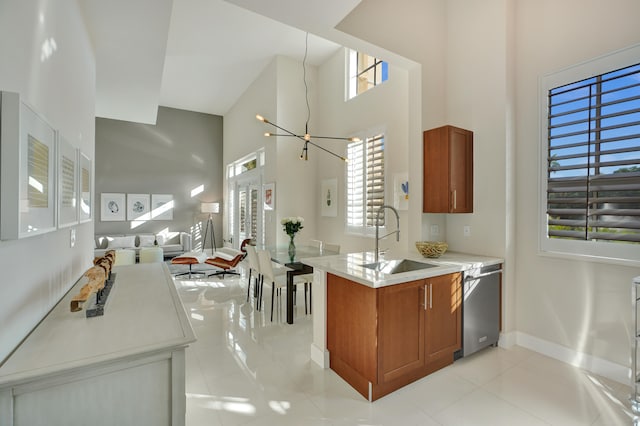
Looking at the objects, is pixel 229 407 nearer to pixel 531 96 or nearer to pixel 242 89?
pixel 531 96

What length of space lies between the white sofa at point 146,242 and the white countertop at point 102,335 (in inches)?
251

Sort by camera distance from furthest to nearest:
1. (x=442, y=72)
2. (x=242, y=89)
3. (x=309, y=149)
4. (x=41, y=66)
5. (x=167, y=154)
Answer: (x=167, y=154) → (x=242, y=89) → (x=309, y=149) → (x=442, y=72) → (x=41, y=66)

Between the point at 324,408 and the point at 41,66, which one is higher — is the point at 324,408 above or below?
below

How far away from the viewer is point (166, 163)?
8.63m

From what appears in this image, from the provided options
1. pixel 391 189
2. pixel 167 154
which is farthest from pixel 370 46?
pixel 167 154

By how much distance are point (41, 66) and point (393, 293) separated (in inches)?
92.6

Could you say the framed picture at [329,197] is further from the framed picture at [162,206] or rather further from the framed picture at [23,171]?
the framed picture at [162,206]

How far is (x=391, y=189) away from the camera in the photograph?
14.3ft

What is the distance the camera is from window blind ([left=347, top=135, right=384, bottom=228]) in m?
4.60

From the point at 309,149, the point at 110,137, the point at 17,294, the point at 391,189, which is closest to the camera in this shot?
the point at 17,294

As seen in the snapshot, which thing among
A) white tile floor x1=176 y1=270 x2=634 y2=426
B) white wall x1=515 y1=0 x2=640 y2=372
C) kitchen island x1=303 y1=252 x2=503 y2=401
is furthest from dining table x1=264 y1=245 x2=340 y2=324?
white wall x1=515 y1=0 x2=640 y2=372

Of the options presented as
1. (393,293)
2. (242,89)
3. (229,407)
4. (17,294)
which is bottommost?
(229,407)

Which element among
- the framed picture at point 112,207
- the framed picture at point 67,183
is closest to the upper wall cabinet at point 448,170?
the framed picture at point 67,183

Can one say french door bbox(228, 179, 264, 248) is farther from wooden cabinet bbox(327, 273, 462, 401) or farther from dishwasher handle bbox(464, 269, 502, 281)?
dishwasher handle bbox(464, 269, 502, 281)
